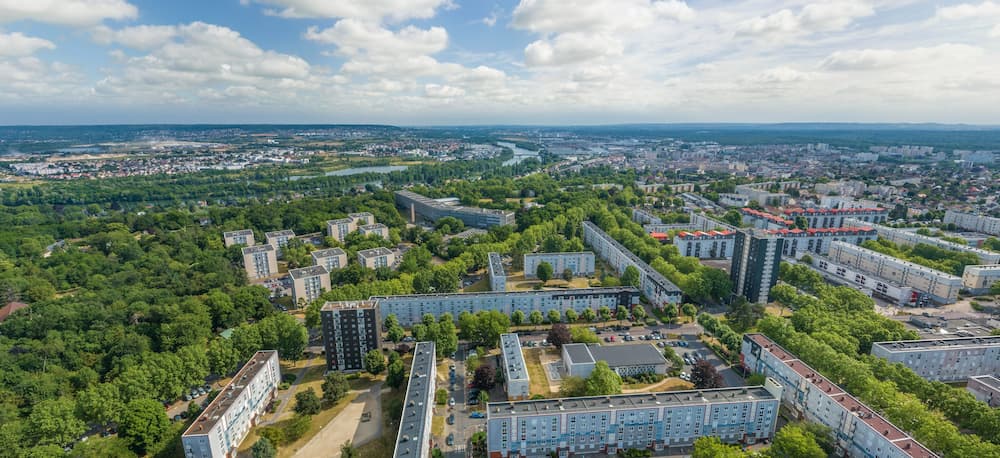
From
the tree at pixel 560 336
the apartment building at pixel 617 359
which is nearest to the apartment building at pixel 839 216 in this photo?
Result: the apartment building at pixel 617 359

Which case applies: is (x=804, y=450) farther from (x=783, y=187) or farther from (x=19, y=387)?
(x=783, y=187)

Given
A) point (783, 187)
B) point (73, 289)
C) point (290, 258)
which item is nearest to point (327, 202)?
point (290, 258)

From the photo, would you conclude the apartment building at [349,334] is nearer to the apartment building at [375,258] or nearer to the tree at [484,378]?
the tree at [484,378]

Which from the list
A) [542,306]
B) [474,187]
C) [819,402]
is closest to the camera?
[819,402]

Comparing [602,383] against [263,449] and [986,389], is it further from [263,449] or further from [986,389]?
[986,389]

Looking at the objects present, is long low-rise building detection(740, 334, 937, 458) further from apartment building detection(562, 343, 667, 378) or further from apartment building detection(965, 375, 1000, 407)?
apartment building detection(965, 375, 1000, 407)

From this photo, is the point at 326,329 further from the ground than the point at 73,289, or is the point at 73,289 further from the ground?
the point at 326,329
